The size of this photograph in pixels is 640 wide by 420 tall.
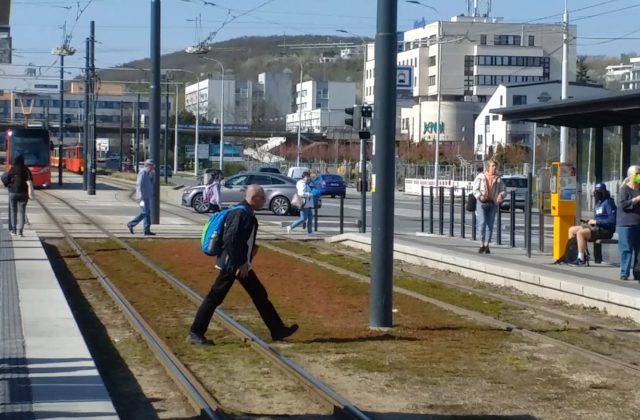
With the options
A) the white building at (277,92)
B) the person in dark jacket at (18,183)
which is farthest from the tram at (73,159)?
the white building at (277,92)

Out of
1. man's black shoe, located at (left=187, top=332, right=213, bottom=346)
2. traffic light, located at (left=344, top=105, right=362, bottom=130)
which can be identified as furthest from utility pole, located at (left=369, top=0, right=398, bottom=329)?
traffic light, located at (left=344, top=105, right=362, bottom=130)

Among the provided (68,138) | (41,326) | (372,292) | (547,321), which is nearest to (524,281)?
(547,321)

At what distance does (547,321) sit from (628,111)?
553 cm

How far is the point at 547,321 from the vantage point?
1388 centimetres

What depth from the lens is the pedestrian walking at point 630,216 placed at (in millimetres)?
16109

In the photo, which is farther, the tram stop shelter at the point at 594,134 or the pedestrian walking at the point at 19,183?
the pedestrian walking at the point at 19,183

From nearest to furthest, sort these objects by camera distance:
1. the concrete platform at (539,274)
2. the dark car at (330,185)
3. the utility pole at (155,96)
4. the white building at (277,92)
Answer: the concrete platform at (539,274) → the utility pole at (155,96) → the dark car at (330,185) → the white building at (277,92)

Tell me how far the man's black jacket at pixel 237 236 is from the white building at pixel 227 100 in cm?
14089

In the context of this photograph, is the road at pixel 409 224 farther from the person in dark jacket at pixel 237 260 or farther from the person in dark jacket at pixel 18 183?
the person in dark jacket at pixel 237 260

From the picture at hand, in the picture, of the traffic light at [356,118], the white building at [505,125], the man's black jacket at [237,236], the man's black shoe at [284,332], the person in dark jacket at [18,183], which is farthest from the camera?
the white building at [505,125]

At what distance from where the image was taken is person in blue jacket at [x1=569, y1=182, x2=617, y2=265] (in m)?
18.9

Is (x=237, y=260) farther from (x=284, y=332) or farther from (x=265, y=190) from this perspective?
(x=265, y=190)

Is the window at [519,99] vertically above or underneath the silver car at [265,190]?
above

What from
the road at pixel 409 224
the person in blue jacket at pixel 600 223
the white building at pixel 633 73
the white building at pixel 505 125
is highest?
the white building at pixel 633 73
